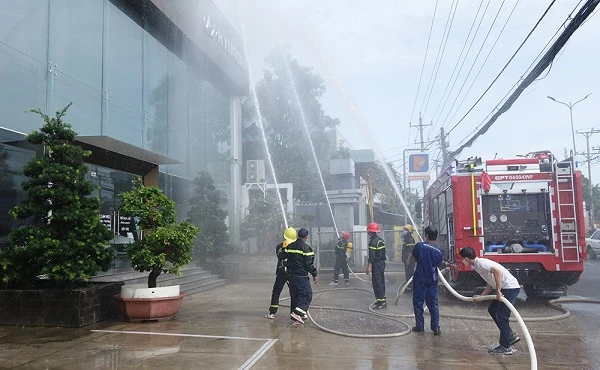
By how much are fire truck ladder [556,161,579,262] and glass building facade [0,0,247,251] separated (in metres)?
8.21

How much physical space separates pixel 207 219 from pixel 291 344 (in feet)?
33.1

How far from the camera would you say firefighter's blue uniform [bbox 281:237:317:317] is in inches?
322

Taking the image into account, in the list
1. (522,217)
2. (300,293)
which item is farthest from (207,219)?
(522,217)

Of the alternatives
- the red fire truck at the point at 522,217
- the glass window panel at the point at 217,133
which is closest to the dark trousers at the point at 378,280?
the red fire truck at the point at 522,217

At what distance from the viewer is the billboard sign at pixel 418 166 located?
72.6ft

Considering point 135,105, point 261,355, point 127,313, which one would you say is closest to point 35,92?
point 135,105

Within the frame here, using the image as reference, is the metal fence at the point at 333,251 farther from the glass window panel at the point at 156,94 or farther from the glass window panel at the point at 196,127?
the glass window panel at the point at 156,94

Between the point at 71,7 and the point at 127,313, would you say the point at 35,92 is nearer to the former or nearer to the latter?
the point at 71,7

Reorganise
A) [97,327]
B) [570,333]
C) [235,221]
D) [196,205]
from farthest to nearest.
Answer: [235,221] < [196,205] < [97,327] < [570,333]

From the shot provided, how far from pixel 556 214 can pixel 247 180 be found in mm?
14918

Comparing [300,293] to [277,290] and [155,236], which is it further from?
[155,236]

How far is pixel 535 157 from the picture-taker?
10523mm

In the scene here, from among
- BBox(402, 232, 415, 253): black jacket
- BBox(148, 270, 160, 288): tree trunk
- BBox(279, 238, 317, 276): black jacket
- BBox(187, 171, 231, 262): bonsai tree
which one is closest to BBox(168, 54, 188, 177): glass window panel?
BBox(187, 171, 231, 262): bonsai tree

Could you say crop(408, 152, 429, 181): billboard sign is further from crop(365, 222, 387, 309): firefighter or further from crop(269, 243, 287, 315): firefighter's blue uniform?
crop(269, 243, 287, 315): firefighter's blue uniform
